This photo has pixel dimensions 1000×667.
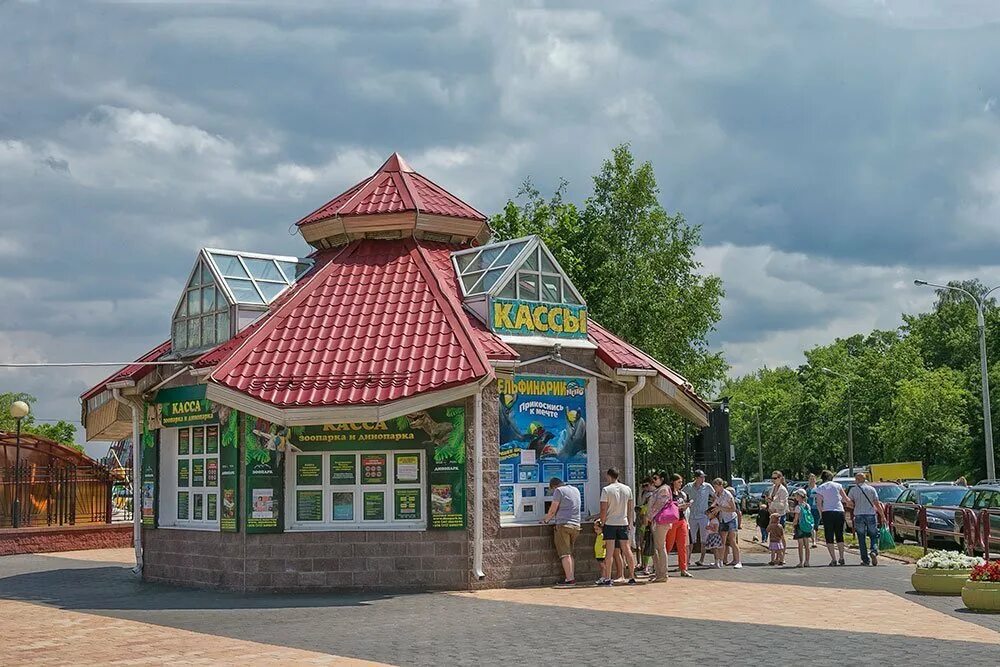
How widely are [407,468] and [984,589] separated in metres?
8.04

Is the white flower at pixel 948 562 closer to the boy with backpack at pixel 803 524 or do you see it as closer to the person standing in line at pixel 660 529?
the person standing in line at pixel 660 529

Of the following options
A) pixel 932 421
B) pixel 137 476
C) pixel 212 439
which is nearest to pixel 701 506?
pixel 212 439

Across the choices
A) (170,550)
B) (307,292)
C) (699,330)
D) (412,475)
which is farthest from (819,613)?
(699,330)

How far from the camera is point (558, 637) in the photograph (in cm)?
1181

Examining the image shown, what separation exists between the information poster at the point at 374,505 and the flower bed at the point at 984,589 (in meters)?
8.09

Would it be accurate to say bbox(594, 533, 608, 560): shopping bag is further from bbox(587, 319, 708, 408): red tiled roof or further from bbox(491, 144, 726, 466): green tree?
bbox(491, 144, 726, 466): green tree

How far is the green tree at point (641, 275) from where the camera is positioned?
117ft

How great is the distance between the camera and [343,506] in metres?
16.8

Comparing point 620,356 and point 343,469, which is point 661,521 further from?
point 343,469

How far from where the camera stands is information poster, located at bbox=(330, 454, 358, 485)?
16.8 m

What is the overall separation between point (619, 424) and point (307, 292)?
5.65 meters

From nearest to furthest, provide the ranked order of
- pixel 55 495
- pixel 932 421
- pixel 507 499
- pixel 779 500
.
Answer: pixel 507 499 → pixel 779 500 → pixel 55 495 → pixel 932 421

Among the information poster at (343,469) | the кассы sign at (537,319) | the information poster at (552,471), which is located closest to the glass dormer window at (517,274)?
the кассы sign at (537,319)

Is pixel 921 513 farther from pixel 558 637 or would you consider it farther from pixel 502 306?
pixel 558 637
